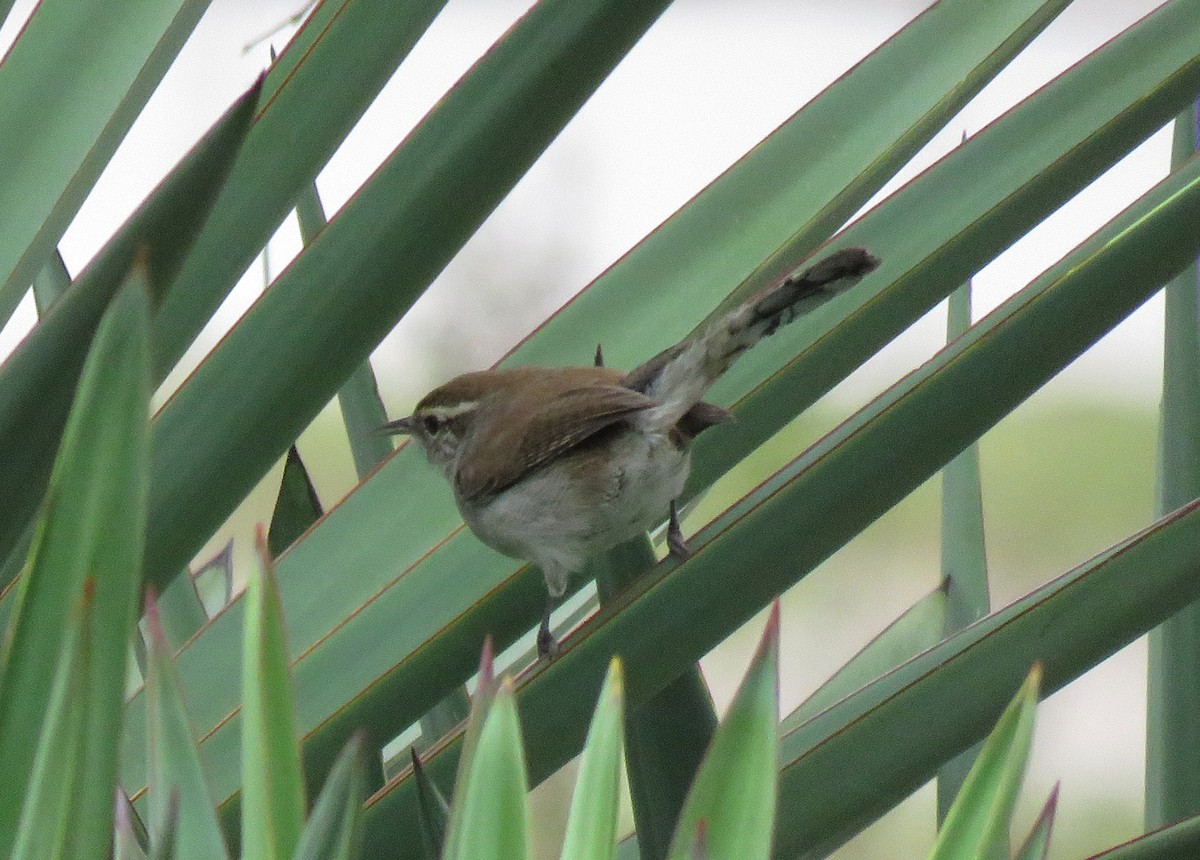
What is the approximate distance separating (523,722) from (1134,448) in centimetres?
490

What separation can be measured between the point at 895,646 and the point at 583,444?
67 cm

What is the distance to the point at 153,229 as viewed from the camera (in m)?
0.88

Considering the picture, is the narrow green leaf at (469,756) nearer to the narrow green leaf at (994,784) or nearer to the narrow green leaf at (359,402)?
the narrow green leaf at (994,784)

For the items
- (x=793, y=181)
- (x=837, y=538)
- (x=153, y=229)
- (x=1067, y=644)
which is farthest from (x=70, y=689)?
(x=793, y=181)

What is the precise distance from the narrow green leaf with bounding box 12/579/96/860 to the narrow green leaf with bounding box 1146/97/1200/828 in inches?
44.7

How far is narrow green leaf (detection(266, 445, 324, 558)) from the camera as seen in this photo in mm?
1623

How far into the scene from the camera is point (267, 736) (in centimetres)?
72

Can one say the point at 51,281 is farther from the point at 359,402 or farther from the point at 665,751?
the point at 665,751

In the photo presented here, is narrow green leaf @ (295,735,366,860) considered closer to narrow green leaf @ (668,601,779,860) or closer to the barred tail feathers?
narrow green leaf @ (668,601,779,860)

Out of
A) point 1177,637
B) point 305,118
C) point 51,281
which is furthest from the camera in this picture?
point 51,281

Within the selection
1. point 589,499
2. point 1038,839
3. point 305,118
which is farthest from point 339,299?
point 589,499

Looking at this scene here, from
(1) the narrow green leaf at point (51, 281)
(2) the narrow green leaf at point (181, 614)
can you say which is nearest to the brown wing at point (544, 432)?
(2) the narrow green leaf at point (181, 614)

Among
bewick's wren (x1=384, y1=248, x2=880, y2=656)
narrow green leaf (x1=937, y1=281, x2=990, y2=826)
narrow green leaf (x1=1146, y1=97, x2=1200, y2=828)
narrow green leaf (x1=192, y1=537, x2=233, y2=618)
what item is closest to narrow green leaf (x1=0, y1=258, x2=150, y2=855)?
bewick's wren (x1=384, y1=248, x2=880, y2=656)

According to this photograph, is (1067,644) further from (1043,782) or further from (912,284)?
(1043,782)
